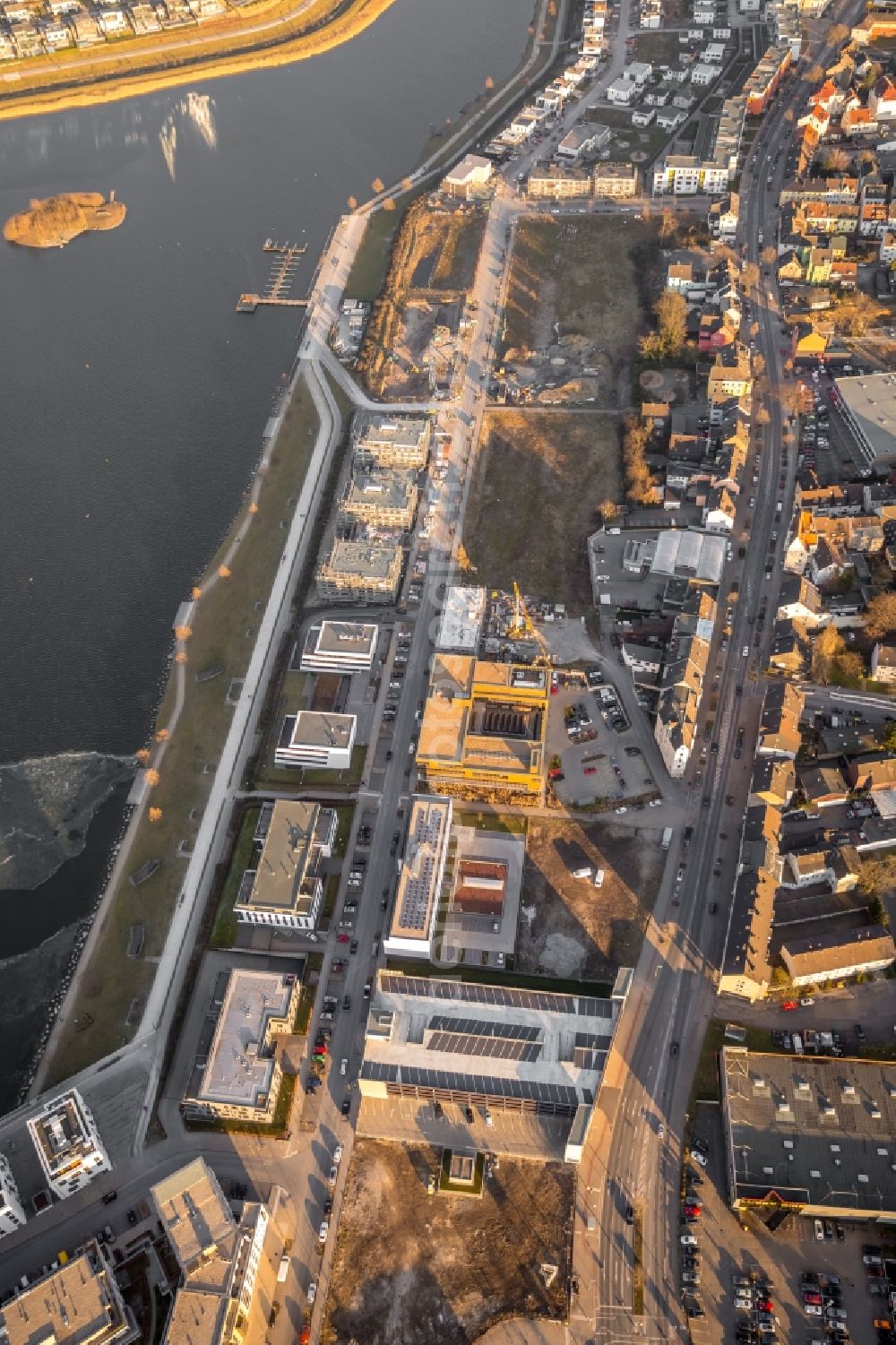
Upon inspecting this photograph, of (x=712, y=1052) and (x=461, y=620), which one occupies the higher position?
(x=461, y=620)

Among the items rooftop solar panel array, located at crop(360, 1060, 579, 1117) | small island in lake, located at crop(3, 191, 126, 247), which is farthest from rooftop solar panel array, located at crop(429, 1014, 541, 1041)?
small island in lake, located at crop(3, 191, 126, 247)

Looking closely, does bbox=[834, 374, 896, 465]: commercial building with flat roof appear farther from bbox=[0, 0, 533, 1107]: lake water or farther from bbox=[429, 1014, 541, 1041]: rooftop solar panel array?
bbox=[429, 1014, 541, 1041]: rooftop solar panel array

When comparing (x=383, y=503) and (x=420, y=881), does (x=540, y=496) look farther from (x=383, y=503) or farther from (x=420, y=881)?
(x=420, y=881)

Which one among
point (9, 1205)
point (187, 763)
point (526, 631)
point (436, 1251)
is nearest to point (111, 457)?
point (187, 763)

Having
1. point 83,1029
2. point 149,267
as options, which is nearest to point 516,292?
point 149,267

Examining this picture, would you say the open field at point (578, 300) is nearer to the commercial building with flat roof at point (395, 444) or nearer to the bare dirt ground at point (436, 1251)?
the commercial building with flat roof at point (395, 444)

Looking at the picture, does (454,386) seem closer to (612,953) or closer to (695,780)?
(695,780)
